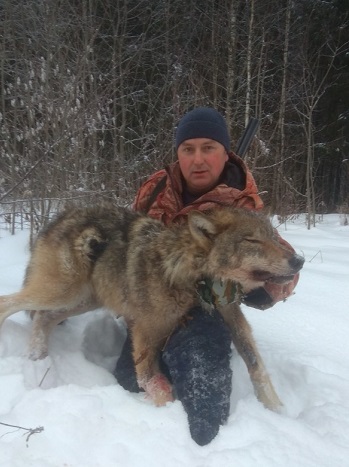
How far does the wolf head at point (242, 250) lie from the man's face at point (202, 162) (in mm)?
508

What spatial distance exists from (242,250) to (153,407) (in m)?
0.97

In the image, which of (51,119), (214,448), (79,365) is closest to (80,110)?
(51,119)

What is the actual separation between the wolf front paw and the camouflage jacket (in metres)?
0.53

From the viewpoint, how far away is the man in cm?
219

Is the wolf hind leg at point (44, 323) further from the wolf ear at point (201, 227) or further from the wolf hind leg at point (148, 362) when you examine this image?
the wolf ear at point (201, 227)

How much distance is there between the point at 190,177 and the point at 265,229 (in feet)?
2.47

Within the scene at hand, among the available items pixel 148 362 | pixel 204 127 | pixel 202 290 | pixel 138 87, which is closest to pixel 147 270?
pixel 202 290

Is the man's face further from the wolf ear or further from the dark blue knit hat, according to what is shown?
the wolf ear

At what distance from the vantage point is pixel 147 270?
2586mm

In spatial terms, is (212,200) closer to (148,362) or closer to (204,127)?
(204,127)

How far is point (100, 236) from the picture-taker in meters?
2.85

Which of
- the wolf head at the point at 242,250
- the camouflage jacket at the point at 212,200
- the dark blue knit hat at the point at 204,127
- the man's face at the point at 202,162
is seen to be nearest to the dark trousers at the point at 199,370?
the camouflage jacket at the point at 212,200

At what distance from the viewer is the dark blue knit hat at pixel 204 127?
2900 mm

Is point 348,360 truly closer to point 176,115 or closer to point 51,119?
point 51,119
